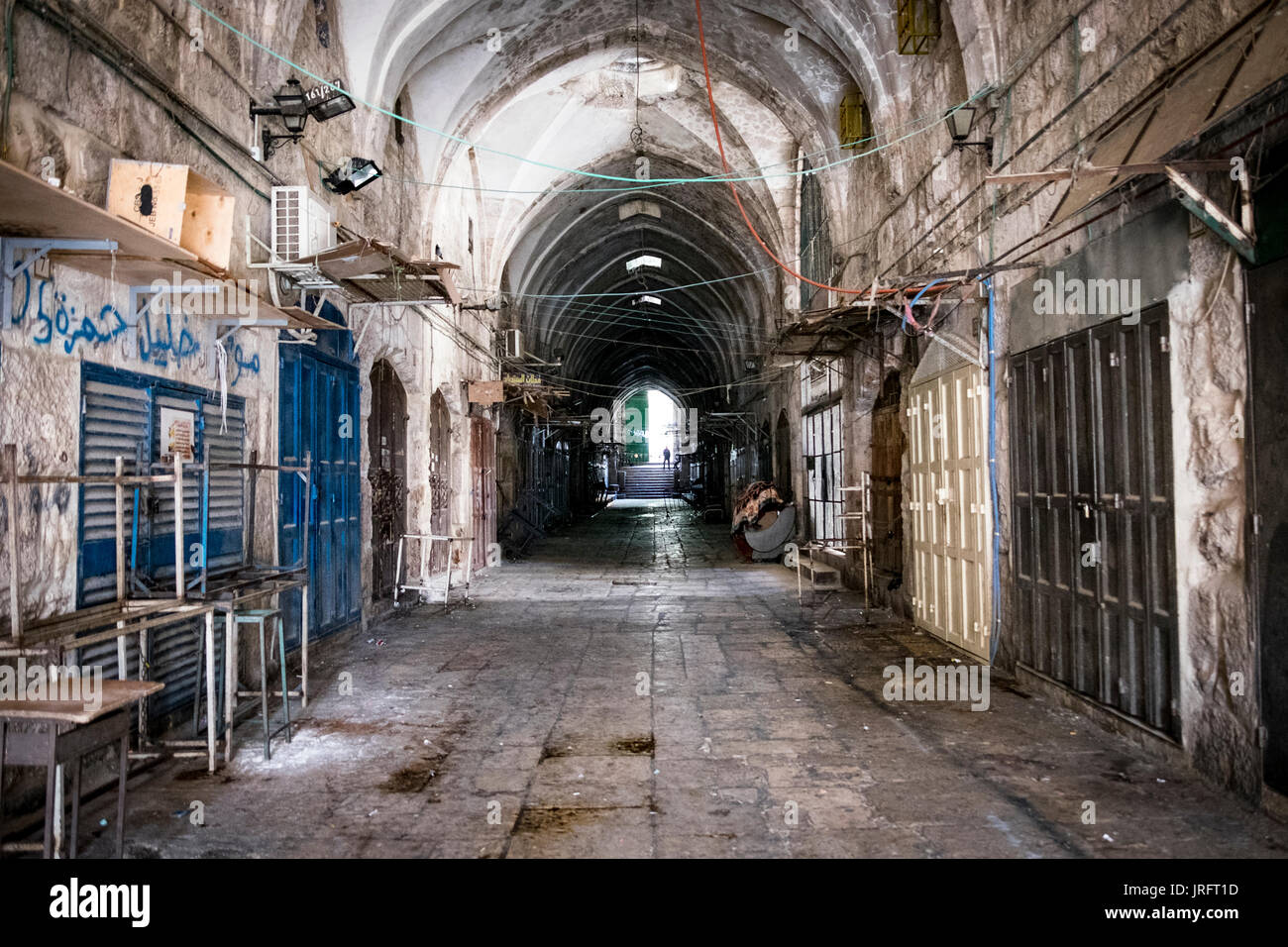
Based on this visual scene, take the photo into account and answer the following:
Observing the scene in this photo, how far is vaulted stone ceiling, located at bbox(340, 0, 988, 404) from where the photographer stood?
360 inches

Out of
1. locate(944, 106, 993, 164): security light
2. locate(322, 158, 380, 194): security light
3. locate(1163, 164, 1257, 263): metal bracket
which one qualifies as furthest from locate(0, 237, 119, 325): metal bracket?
locate(944, 106, 993, 164): security light

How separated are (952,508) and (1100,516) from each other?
255cm

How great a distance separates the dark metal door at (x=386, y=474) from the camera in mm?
9766

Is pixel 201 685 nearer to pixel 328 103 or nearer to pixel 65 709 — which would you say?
pixel 65 709

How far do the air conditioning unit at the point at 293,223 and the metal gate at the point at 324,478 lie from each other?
2.83 feet

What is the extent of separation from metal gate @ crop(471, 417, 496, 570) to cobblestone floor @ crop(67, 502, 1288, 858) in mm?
6620

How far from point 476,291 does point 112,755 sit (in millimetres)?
10986

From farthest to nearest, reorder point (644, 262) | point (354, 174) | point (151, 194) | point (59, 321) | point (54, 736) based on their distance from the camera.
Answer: point (644, 262)
point (354, 174)
point (151, 194)
point (59, 321)
point (54, 736)

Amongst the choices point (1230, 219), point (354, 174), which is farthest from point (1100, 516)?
point (354, 174)

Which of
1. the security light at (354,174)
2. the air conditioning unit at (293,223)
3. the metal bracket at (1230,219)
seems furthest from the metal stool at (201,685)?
the metal bracket at (1230,219)

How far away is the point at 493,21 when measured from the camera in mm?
10375

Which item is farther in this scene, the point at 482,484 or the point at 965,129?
the point at 482,484

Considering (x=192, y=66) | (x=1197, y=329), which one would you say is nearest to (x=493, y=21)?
(x=192, y=66)

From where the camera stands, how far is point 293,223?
261 inches
